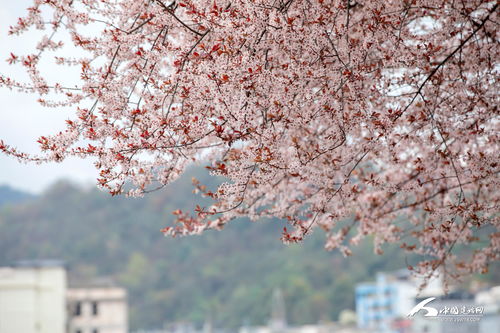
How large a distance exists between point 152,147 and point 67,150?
18.5 inches

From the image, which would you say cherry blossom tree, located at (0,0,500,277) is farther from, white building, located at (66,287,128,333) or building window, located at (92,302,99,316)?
building window, located at (92,302,99,316)

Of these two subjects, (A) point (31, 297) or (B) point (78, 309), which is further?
(B) point (78, 309)

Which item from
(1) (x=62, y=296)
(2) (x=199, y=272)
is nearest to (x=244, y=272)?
(2) (x=199, y=272)

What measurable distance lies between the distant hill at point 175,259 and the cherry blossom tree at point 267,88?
194ft

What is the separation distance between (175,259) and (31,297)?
45.9 meters

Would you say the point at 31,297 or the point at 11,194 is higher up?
the point at 11,194

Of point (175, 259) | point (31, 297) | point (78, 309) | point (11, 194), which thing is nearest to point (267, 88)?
point (31, 297)

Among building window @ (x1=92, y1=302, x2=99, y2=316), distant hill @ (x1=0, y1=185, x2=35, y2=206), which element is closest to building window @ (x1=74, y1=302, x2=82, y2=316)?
building window @ (x1=92, y1=302, x2=99, y2=316)

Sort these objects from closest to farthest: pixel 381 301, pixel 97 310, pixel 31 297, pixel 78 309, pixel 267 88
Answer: pixel 267 88 → pixel 31 297 → pixel 78 309 → pixel 97 310 → pixel 381 301

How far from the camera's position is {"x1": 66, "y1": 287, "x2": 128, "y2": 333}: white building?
1271 inches

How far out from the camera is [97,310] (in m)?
33.0

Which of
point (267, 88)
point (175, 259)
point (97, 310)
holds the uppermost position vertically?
point (175, 259)

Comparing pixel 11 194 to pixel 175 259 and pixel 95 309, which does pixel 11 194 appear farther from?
pixel 95 309

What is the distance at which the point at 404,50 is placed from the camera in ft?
12.8
